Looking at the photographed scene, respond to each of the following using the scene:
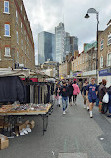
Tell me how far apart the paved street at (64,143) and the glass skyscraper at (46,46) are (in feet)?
480

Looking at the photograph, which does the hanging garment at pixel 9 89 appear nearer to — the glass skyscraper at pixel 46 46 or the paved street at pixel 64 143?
the paved street at pixel 64 143

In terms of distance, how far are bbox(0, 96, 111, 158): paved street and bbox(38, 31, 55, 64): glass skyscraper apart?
480ft

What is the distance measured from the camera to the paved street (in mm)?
3096

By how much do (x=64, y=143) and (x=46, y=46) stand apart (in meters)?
153

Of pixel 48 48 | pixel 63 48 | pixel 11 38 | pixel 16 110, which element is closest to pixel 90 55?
pixel 11 38

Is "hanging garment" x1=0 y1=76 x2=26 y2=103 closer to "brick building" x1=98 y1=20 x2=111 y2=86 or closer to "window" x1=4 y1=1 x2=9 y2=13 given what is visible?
"brick building" x1=98 y1=20 x2=111 y2=86

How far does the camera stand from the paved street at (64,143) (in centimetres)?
310

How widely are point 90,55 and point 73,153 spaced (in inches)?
Result: 992

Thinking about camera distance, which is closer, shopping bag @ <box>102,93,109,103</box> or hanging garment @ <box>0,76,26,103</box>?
hanging garment @ <box>0,76,26,103</box>

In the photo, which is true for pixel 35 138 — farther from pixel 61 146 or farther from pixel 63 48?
pixel 63 48

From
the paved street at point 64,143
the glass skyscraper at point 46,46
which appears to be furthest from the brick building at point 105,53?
the glass skyscraper at point 46,46

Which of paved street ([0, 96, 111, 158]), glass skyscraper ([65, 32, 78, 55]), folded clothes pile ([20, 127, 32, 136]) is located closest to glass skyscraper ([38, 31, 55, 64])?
glass skyscraper ([65, 32, 78, 55])

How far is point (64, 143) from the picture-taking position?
11.9 ft

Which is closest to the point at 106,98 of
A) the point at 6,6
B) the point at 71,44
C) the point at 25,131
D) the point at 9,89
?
the point at 25,131
